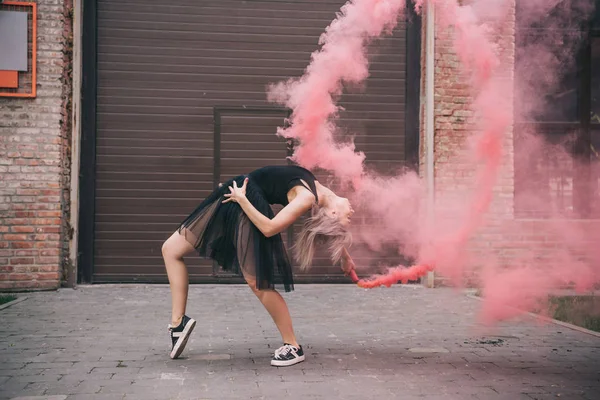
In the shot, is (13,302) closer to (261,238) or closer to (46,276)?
(46,276)

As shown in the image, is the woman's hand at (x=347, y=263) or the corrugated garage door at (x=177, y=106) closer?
the woman's hand at (x=347, y=263)

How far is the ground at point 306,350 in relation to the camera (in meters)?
3.62

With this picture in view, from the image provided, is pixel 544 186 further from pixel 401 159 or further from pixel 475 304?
pixel 475 304

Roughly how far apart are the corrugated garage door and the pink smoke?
362 millimetres

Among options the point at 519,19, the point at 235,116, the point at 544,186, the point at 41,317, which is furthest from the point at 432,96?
the point at 41,317

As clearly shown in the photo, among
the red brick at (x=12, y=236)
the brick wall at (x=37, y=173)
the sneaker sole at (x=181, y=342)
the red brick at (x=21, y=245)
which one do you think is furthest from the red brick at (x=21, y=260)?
the sneaker sole at (x=181, y=342)

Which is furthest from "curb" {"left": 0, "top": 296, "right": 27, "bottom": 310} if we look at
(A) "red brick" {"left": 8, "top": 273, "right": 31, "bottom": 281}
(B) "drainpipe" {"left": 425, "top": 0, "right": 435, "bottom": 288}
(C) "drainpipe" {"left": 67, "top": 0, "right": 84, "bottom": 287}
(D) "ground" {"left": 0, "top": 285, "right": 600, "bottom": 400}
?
(B) "drainpipe" {"left": 425, "top": 0, "right": 435, "bottom": 288}

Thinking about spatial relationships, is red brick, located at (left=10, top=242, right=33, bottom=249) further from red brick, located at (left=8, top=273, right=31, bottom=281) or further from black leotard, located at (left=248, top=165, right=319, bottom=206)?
black leotard, located at (left=248, top=165, right=319, bottom=206)

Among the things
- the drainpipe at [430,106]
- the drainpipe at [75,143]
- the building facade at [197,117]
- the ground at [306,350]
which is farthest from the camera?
the drainpipe at [430,106]

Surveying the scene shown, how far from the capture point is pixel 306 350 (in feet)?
15.4

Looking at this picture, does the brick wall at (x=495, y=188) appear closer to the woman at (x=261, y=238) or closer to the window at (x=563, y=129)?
the window at (x=563, y=129)

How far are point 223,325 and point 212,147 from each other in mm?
3373

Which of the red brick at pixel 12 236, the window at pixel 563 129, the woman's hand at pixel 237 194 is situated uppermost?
the window at pixel 563 129

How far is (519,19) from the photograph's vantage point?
26.9 feet
